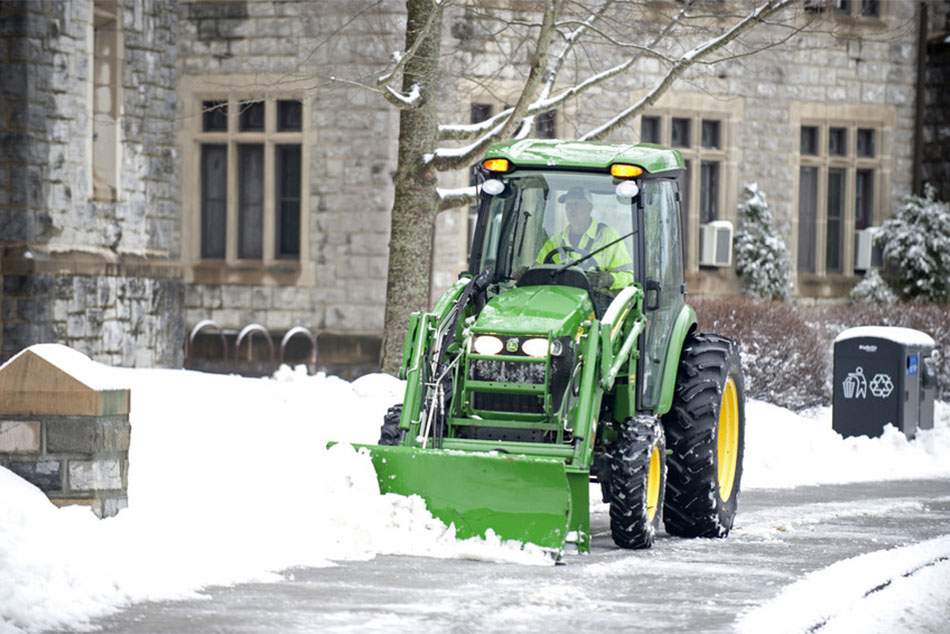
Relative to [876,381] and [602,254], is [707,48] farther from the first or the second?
[602,254]

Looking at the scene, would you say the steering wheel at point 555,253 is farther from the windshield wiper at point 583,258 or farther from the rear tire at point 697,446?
the rear tire at point 697,446

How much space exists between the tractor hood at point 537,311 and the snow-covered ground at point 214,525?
3.86 ft

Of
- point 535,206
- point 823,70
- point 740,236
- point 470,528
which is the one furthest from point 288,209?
point 470,528

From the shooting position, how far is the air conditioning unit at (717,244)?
2373 cm

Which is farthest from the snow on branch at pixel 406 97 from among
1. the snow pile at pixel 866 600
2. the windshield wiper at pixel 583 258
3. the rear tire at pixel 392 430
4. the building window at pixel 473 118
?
the snow pile at pixel 866 600

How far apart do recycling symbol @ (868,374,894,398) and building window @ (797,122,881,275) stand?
30.4ft

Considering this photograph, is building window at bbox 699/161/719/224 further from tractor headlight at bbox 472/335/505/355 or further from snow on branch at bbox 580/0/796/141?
tractor headlight at bbox 472/335/505/355

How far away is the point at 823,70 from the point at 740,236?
2.95 m

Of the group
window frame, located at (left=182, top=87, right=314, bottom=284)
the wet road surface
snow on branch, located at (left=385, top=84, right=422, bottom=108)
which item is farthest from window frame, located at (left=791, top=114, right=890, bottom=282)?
the wet road surface

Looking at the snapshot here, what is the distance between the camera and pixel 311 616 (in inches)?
288

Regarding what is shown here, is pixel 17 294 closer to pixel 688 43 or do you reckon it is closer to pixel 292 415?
pixel 292 415

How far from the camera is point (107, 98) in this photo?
59.0 ft

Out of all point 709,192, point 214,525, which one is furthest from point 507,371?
point 709,192

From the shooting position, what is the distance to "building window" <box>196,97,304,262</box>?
72.8 feet
